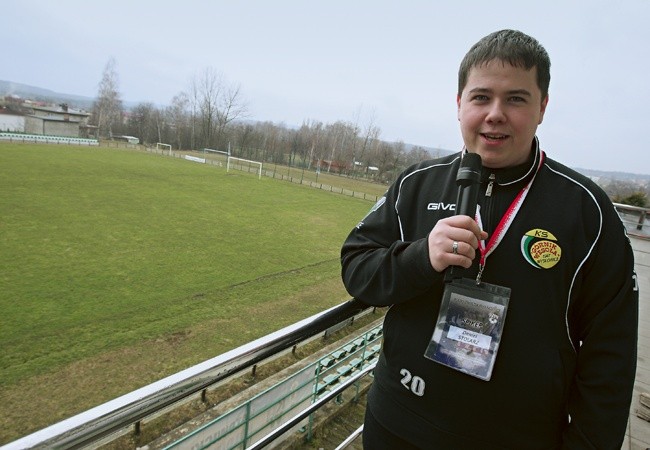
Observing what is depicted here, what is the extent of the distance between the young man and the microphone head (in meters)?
0.10

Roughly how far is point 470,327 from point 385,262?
0.30 m

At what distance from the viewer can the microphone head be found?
3.49 feet

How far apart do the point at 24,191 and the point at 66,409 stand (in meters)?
16.9

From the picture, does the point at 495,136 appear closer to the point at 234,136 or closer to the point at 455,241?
the point at 455,241

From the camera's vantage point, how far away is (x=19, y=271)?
34.8 feet

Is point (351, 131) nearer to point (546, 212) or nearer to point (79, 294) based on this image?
point (79, 294)

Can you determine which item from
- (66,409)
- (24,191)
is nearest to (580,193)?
(66,409)

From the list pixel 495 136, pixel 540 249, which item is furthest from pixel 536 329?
A: pixel 495 136

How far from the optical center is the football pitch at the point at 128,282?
276 inches

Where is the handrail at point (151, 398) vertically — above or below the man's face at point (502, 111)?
below

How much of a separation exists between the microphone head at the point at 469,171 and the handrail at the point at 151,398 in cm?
62

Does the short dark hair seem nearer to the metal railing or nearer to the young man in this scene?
the young man

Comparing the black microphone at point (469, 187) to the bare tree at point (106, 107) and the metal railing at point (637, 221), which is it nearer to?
the metal railing at point (637, 221)

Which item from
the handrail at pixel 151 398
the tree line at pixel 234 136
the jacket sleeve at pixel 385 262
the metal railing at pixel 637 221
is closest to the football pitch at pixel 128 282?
the handrail at pixel 151 398
